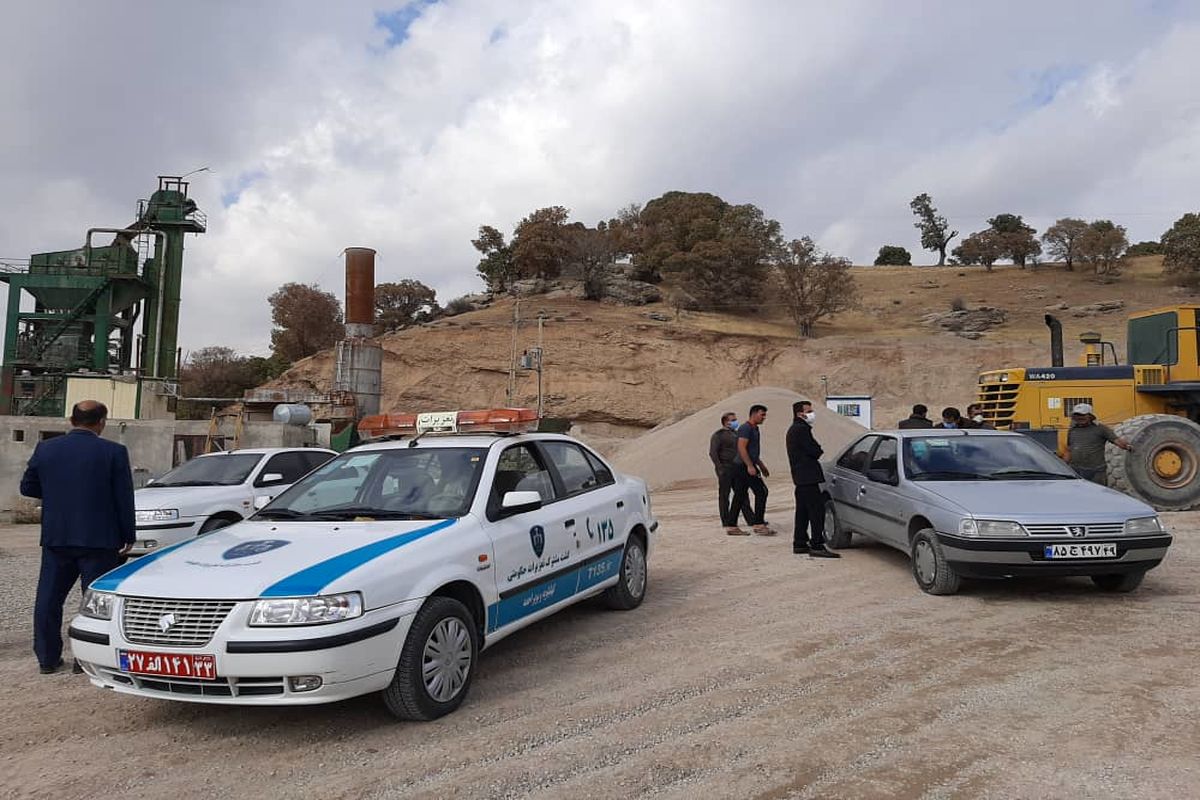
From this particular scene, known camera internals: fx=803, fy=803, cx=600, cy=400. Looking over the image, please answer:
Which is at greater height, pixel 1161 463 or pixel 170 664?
pixel 1161 463

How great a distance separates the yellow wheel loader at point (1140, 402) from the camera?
438 inches

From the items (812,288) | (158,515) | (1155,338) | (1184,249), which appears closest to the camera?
(158,515)

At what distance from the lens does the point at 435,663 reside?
405cm

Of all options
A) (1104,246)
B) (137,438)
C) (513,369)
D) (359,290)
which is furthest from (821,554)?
(1104,246)

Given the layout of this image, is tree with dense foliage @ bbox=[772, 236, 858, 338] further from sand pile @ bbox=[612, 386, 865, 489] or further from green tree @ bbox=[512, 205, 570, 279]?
sand pile @ bbox=[612, 386, 865, 489]

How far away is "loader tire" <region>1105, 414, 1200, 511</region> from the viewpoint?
11094 millimetres

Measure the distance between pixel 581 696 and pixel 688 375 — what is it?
111 feet

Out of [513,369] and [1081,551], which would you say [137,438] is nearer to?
[1081,551]

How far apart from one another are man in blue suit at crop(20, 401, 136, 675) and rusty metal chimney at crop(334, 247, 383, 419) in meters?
22.2

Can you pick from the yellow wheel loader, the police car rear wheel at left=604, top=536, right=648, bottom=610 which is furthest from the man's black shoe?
the yellow wheel loader

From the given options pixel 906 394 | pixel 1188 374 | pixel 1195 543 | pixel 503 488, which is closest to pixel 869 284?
pixel 906 394

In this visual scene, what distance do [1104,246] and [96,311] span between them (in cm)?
6262

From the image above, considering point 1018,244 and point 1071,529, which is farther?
point 1018,244

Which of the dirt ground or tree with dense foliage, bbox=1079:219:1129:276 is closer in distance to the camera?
the dirt ground
